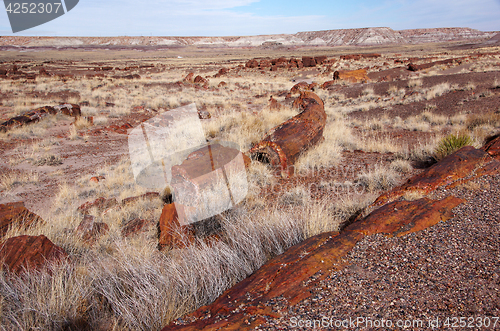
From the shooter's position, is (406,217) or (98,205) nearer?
(406,217)

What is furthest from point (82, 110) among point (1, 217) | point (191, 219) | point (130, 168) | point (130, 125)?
point (191, 219)

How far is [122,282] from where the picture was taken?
9.18 ft

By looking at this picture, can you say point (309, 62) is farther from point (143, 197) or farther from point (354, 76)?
point (143, 197)

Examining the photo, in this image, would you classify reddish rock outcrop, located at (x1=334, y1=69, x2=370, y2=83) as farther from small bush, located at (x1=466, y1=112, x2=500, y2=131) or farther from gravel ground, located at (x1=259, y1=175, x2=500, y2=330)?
gravel ground, located at (x1=259, y1=175, x2=500, y2=330)

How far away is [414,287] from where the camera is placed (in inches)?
75.3

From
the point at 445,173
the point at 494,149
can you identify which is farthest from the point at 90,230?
the point at 494,149

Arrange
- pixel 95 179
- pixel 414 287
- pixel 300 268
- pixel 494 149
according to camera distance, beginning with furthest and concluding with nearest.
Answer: pixel 95 179 < pixel 494 149 < pixel 300 268 < pixel 414 287

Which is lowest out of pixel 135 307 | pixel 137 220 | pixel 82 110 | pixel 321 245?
pixel 137 220

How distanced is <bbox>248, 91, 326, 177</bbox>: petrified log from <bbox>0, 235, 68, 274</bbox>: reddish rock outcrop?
160 inches

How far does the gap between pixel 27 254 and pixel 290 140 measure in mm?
4900

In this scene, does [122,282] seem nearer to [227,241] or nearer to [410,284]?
[227,241]

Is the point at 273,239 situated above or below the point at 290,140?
below

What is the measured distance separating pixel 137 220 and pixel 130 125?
904cm

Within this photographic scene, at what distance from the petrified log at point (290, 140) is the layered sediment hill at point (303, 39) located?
130608 mm
